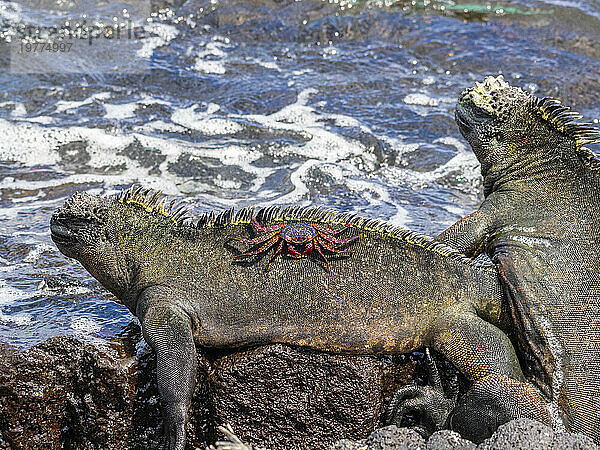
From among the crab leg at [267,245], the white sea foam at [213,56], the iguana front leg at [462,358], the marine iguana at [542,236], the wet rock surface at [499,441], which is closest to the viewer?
the wet rock surface at [499,441]

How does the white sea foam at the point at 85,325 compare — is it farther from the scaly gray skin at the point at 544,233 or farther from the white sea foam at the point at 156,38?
the white sea foam at the point at 156,38

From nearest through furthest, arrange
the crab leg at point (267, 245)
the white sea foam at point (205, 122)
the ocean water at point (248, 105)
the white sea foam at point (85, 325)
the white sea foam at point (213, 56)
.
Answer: the crab leg at point (267, 245) → the white sea foam at point (85, 325) → the ocean water at point (248, 105) → the white sea foam at point (205, 122) → the white sea foam at point (213, 56)

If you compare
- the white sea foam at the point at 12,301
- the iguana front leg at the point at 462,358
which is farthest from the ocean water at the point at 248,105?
the iguana front leg at the point at 462,358

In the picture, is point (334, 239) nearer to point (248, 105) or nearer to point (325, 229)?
point (325, 229)

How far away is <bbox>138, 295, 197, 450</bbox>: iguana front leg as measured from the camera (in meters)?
3.87

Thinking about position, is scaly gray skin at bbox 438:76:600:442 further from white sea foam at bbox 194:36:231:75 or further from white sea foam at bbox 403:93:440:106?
white sea foam at bbox 194:36:231:75

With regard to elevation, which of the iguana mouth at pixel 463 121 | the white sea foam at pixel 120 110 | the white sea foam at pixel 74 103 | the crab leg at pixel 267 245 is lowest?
the white sea foam at pixel 74 103

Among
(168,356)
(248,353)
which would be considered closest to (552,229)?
(248,353)

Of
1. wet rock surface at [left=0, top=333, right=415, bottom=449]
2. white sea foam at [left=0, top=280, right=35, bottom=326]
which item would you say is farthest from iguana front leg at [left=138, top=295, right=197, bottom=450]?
white sea foam at [left=0, top=280, right=35, bottom=326]

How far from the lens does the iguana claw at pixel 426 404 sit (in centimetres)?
400

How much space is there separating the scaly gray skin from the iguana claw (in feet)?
0.88

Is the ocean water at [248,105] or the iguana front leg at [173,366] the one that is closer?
the iguana front leg at [173,366]

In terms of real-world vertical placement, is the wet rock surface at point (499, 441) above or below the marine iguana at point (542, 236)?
below

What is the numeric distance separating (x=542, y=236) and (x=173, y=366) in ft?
7.43
